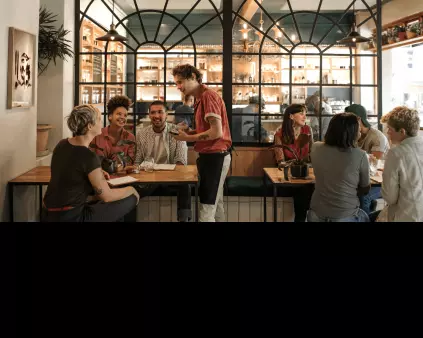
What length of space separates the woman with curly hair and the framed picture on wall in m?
0.44

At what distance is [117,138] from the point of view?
2877mm

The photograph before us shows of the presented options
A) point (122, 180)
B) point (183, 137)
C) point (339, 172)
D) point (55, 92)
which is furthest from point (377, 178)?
point (55, 92)

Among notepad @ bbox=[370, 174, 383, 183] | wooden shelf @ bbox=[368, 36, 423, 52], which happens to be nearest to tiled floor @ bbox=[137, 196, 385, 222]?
notepad @ bbox=[370, 174, 383, 183]

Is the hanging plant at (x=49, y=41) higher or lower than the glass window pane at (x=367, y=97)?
higher

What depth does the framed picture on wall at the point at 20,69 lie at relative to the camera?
2.39 m

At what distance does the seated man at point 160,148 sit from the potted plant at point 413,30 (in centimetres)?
298

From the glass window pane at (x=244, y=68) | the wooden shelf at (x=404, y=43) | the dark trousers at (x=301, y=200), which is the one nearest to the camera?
the dark trousers at (x=301, y=200)

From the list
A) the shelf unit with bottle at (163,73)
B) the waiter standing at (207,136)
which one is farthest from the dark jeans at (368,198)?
the shelf unit with bottle at (163,73)

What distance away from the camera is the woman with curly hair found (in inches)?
109

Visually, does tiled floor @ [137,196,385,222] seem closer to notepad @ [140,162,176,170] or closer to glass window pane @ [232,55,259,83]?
notepad @ [140,162,176,170]

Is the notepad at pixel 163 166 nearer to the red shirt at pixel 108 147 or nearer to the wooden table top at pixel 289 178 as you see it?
the red shirt at pixel 108 147
